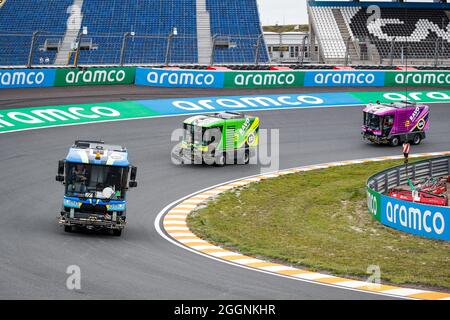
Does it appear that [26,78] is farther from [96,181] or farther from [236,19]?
[236,19]

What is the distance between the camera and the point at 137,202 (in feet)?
102

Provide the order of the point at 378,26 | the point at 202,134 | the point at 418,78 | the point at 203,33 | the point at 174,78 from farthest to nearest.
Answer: the point at 378,26 < the point at 203,33 < the point at 418,78 < the point at 174,78 < the point at 202,134

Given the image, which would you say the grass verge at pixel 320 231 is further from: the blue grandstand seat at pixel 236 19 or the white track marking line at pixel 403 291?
the blue grandstand seat at pixel 236 19

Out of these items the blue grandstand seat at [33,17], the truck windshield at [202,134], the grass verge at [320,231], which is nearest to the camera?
the grass verge at [320,231]

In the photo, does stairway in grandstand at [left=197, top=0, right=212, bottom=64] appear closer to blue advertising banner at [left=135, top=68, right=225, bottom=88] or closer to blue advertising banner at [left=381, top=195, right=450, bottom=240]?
blue advertising banner at [left=135, top=68, right=225, bottom=88]

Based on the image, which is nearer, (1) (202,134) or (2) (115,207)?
(2) (115,207)

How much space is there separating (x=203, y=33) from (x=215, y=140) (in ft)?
110

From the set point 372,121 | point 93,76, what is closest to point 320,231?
point 372,121

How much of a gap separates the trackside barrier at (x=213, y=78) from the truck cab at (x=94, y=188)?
23.2 m

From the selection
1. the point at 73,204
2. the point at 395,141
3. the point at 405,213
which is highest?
the point at 73,204

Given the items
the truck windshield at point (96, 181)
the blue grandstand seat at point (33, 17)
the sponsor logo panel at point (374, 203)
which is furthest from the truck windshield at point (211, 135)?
the blue grandstand seat at point (33, 17)

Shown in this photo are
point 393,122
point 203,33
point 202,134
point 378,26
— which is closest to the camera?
point 202,134

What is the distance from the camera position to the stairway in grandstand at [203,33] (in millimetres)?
61031
